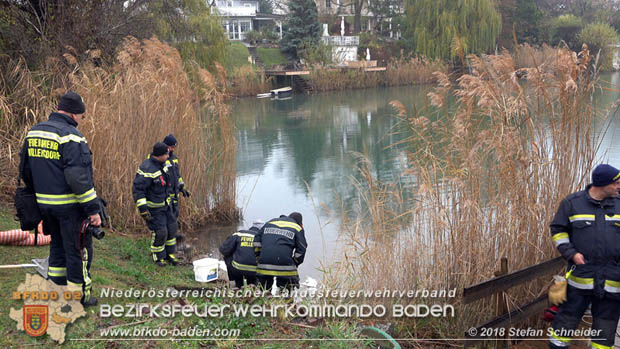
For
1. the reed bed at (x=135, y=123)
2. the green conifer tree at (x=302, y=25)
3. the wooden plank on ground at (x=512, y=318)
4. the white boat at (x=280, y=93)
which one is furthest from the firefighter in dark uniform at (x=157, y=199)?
the green conifer tree at (x=302, y=25)

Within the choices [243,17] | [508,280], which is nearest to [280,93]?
[243,17]

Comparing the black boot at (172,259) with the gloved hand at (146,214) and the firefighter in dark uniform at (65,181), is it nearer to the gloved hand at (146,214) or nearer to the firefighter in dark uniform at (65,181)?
the gloved hand at (146,214)

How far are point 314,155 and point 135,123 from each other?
29.9 feet

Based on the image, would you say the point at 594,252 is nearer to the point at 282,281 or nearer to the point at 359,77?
the point at 282,281

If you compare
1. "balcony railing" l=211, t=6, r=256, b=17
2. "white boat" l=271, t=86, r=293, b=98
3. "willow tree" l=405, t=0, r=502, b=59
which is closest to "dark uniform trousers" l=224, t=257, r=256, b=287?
"white boat" l=271, t=86, r=293, b=98

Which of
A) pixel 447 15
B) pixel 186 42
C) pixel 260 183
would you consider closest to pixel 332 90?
pixel 447 15

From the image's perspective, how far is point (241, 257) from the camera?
617 centimetres

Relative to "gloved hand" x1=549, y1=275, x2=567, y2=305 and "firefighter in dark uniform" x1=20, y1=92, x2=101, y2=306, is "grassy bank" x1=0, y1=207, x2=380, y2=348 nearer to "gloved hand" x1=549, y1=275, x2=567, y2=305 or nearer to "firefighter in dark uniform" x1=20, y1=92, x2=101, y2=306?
"firefighter in dark uniform" x1=20, y1=92, x2=101, y2=306

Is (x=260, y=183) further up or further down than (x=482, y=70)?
further down

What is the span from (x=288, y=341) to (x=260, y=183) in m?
9.45

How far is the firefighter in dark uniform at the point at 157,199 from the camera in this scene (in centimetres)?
705

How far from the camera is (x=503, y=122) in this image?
214 inches

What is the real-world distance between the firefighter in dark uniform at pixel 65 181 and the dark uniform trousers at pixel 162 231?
2.53 metres

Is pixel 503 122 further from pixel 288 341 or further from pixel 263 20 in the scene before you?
pixel 263 20
